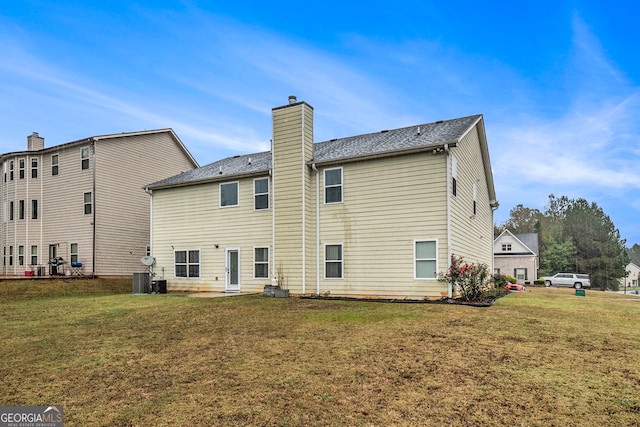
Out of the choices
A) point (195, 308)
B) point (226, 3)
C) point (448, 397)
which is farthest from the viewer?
point (226, 3)

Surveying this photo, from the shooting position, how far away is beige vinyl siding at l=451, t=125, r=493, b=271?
14.0 meters

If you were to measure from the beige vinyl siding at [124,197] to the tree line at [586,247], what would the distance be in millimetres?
49154

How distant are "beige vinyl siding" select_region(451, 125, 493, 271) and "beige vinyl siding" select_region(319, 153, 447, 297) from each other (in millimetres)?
794

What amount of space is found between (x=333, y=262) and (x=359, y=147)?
4.30m

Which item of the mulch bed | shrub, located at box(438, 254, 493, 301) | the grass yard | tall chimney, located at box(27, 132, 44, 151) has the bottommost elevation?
the mulch bed

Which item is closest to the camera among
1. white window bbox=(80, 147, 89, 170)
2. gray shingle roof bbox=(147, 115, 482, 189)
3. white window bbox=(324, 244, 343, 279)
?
gray shingle roof bbox=(147, 115, 482, 189)

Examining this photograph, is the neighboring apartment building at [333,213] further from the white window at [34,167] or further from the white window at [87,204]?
the white window at [34,167]

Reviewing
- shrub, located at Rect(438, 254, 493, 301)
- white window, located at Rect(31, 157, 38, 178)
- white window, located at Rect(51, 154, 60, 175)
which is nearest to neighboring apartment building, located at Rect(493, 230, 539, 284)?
shrub, located at Rect(438, 254, 493, 301)

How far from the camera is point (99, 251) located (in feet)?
72.2

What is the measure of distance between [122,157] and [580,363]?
2331 cm

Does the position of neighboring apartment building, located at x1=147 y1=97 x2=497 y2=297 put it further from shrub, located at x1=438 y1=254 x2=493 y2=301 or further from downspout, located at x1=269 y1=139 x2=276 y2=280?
shrub, located at x1=438 y1=254 x2=493 y2=301

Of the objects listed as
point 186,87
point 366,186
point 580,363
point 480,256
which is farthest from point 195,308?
point 480,256

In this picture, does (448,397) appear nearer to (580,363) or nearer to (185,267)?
(580,363)

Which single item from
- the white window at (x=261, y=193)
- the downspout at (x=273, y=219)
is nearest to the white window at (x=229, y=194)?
the white window at (x=261, y=193)
